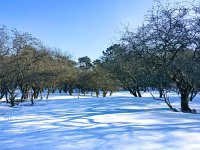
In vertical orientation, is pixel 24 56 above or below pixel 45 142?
above

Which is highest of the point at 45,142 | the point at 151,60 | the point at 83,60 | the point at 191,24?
the point at 83,60

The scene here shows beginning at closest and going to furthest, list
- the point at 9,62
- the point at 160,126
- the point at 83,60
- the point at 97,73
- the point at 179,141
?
the point at 179,141 < the point at 160,126 < the point at 9,62 < the point at 97,73 < the point at 83,60

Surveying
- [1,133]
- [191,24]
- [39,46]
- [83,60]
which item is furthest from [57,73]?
[83,60]

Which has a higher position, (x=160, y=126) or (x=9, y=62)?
(x=9, y=62)

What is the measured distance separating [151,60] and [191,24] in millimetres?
3065

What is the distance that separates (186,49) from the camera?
54.1 feet

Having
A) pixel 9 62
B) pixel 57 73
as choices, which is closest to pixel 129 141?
pixel 9 62

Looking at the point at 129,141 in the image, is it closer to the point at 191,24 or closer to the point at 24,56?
the point at 191,24

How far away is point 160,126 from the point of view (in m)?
10.1

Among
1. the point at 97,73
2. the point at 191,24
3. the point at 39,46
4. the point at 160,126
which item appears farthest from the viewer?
the point at 97,73

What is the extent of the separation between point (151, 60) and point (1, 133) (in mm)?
9760

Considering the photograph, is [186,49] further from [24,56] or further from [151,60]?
[24,56]

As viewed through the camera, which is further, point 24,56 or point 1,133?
point 24,56

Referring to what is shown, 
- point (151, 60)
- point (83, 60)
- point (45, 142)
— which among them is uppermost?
point (83, 60)
